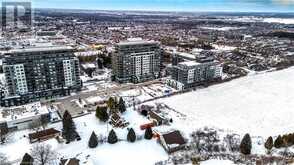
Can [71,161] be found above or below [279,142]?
below

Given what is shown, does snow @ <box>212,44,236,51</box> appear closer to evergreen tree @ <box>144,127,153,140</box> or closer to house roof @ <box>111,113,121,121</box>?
house roof @ <box>111,113,121,121</box>

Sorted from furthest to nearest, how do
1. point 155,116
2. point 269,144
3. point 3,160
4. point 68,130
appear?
1. point 155,116
2. point 68,130
3. point 269,144
4. point 3,160

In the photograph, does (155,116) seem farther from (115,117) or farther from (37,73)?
(37,73)

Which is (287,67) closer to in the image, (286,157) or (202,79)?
(202,79)

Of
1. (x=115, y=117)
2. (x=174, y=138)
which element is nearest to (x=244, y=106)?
(x=174, y=138)

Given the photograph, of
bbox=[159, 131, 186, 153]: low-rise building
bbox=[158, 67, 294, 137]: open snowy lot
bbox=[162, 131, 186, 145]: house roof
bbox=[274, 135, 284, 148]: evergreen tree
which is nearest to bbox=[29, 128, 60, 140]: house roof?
bbox=[159, 131, 186, 153]: low-rise building

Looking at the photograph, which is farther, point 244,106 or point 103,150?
point 244,106
